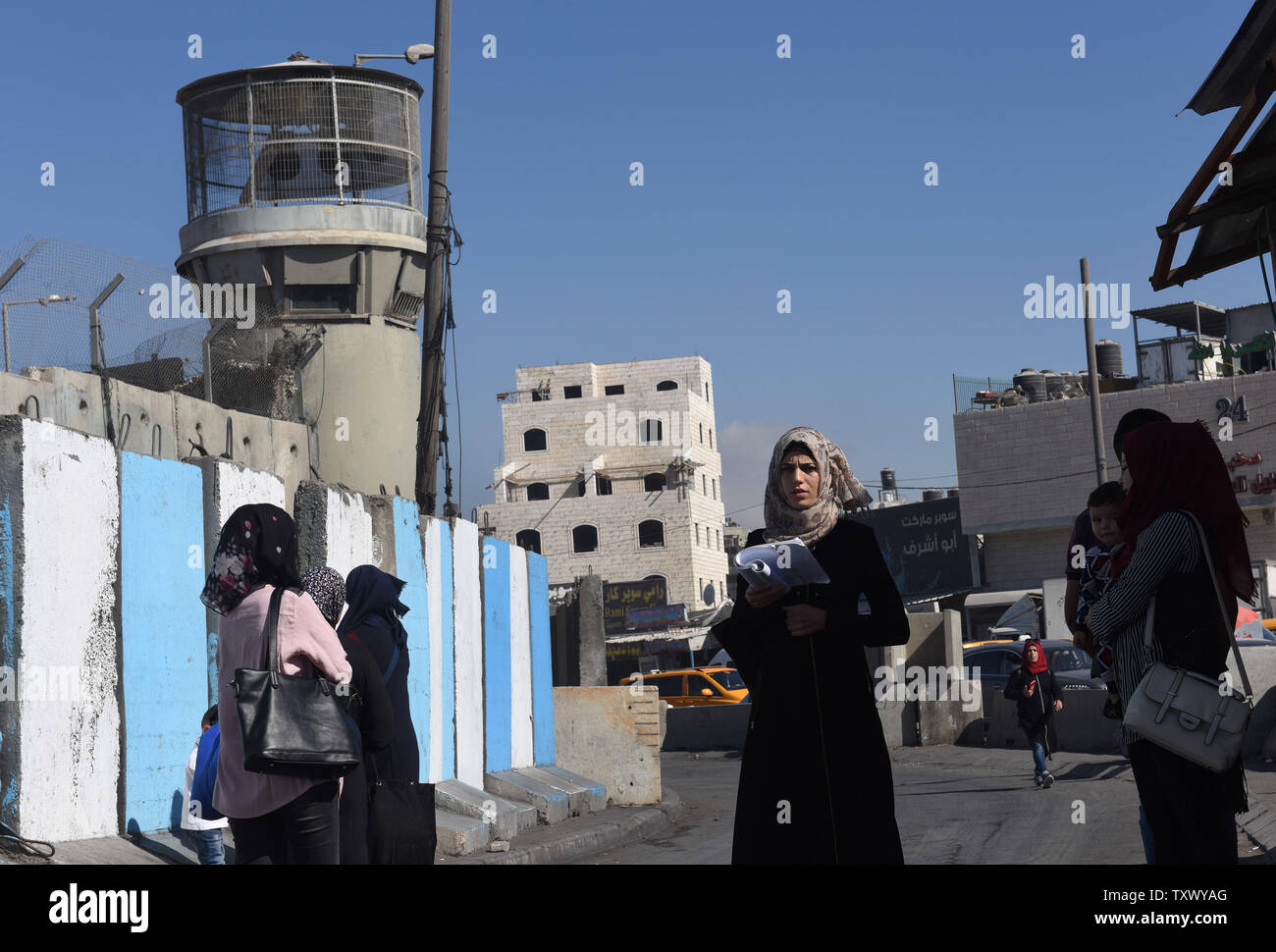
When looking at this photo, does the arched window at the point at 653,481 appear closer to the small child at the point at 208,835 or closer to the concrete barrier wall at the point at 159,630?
the concrete barrier wall at the point at 159,630

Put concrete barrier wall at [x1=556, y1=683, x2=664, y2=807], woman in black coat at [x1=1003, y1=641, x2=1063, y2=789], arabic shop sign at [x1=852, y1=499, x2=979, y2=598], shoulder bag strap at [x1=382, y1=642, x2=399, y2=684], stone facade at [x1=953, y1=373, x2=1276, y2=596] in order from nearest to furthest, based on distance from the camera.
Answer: shoulder bag strap at [x1=382, y1=642, x2=399, y2=684], concrete barrier wall at [x1=556, y1=683, x2=664, y2=807], woman in black coat at [x1=1003, y1=641, x2=1063, y2=789], stone facade at [x1=953, y1=373, x2=1276, y2=596], arabic shop sign at [x1=852, y1=499, x2=979, y2=598]

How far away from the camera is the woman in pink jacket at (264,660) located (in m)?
5.08

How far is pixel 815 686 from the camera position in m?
4.34

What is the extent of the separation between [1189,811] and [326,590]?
347 cm

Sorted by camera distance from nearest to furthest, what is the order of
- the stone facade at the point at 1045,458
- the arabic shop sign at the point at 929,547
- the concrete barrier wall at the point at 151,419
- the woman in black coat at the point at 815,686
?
1. the woman in black coat at the point at 815,686
2. the concrete barrier wall at the point at 151,419
3. the stone facade at the point at 1045,458
4. the arabic shop sign at the point at 929,547

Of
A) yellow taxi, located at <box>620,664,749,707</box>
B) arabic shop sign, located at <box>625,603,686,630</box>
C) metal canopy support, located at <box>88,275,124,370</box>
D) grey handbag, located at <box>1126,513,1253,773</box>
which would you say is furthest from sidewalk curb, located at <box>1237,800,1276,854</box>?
arabic shop sign, located at <box>625,603,686,630</box>

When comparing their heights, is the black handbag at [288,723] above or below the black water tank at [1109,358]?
below

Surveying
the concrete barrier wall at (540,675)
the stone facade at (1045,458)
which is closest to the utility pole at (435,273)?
the concrete barrier wall at (540,675)

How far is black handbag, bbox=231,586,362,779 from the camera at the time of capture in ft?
16.2

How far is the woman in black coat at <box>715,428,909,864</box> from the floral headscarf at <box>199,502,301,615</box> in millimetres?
1697

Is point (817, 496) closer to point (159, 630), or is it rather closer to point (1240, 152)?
point (1240, 152)

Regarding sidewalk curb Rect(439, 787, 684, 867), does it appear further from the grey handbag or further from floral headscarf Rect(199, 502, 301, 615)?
the grey handbag

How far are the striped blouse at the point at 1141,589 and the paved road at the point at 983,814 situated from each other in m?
5.10
